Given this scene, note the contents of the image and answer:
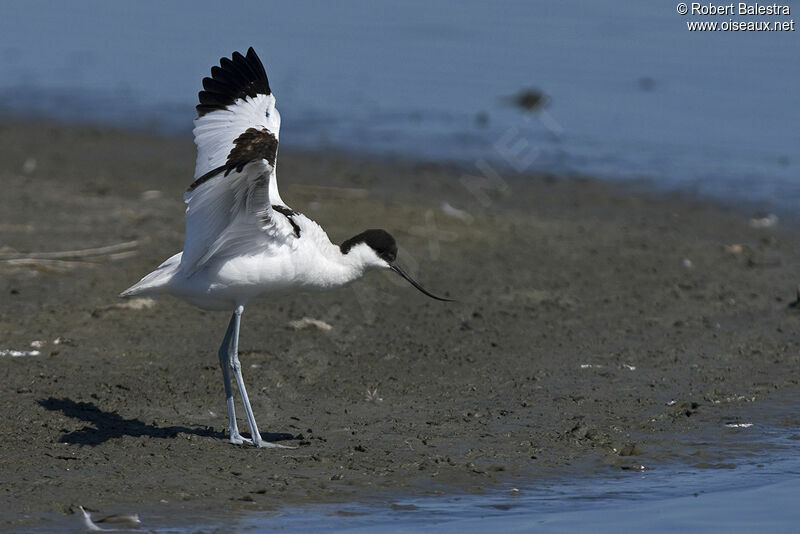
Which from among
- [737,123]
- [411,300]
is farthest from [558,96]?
[411,300]

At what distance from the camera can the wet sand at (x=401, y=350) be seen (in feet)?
19.2

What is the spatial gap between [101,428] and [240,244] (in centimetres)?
106

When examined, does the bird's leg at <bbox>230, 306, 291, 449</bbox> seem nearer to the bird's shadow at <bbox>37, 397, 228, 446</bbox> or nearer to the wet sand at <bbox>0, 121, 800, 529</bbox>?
the wet sand at <bbox>0, 121, 800, 529</bbox>

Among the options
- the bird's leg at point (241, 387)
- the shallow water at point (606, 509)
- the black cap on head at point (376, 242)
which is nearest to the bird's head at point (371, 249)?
the black cap on head at point (376, 242)

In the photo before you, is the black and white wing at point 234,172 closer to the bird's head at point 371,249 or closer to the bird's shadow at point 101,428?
the bird's head at point 371,249

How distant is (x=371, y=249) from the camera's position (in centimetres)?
676

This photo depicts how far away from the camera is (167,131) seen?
43.7 ft

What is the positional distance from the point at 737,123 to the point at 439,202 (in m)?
3.74

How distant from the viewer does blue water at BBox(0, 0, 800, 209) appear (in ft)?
41.4

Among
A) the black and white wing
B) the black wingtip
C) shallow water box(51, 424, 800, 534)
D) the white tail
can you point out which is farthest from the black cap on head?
shallow water box(51, 424, 800, 534)

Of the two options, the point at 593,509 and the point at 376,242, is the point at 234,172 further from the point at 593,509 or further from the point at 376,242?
the point at 593,509

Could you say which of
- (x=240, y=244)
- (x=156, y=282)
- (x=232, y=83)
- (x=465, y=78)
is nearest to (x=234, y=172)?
(x=240, y=244)

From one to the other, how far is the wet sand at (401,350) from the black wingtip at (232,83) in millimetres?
1407

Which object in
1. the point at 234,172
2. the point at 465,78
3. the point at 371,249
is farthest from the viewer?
the point at 465,78
